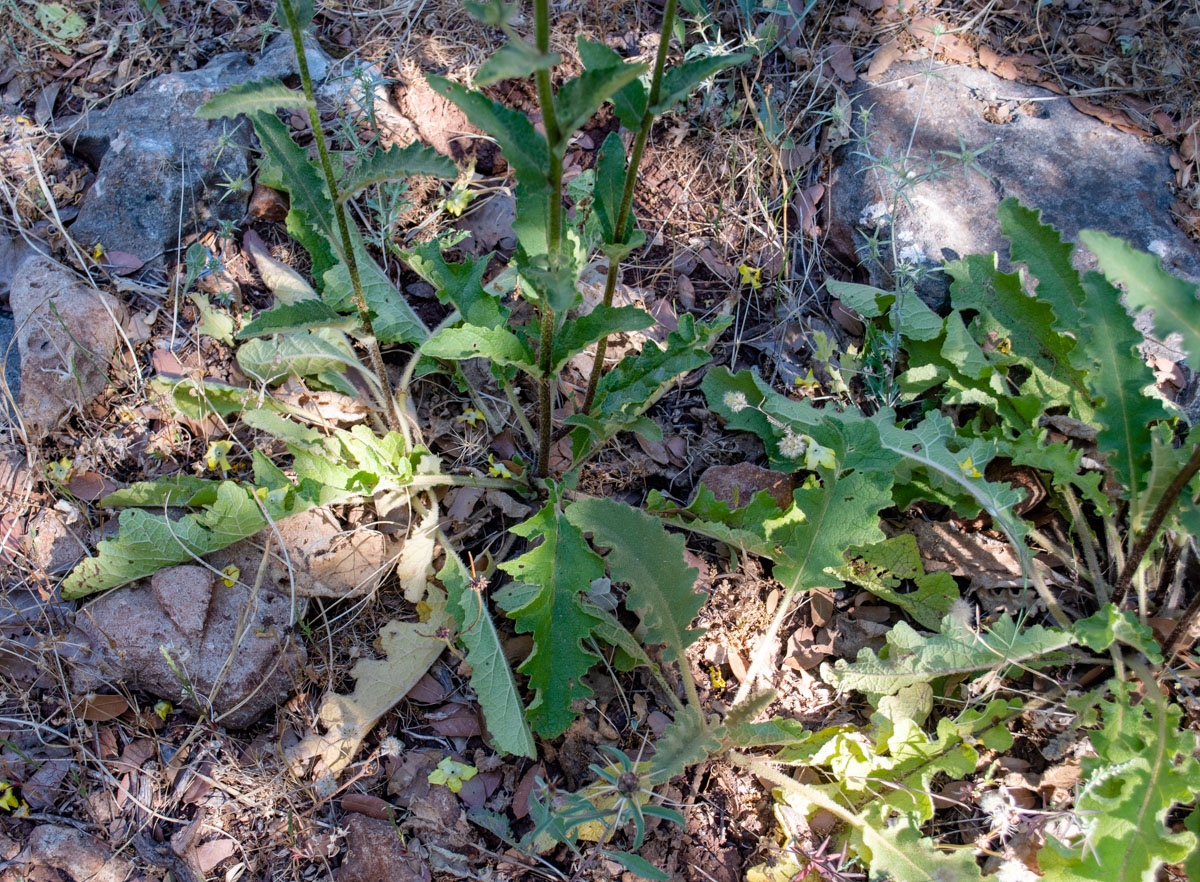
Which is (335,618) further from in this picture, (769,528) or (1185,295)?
(1185,295)

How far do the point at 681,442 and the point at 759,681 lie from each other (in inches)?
33.3

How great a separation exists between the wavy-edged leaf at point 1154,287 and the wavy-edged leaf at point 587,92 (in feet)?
3.55

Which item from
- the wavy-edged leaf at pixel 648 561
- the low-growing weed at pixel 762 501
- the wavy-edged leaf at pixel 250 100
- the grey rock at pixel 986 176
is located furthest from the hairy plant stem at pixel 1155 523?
the wavy-edged leaf at pixel 250 100

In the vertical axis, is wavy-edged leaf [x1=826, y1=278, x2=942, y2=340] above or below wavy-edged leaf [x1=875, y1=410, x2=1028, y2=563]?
A: above

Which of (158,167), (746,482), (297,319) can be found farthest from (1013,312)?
(158,167)

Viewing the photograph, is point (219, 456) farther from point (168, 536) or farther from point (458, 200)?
point (458, 200)

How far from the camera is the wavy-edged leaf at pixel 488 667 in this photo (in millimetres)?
2281

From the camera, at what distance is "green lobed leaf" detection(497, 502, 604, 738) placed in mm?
2229

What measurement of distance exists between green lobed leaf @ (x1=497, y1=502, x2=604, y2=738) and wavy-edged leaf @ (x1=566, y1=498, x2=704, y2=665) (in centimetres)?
7

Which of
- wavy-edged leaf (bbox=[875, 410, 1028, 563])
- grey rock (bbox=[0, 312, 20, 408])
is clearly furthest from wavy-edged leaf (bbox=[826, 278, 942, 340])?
grey rock (bbox=[0, 312, 20, 408])

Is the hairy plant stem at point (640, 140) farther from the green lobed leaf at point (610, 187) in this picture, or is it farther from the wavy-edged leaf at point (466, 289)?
the wavy-edged leaf at point (466, 289)

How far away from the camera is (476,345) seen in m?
2.16

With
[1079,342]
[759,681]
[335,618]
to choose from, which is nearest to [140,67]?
[335,618]

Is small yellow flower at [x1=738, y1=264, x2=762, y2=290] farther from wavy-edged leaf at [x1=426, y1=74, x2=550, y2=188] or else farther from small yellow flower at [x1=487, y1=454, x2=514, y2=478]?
wavy-edged leaf at [x1=426, y1=74, x2=550, y2=188]
